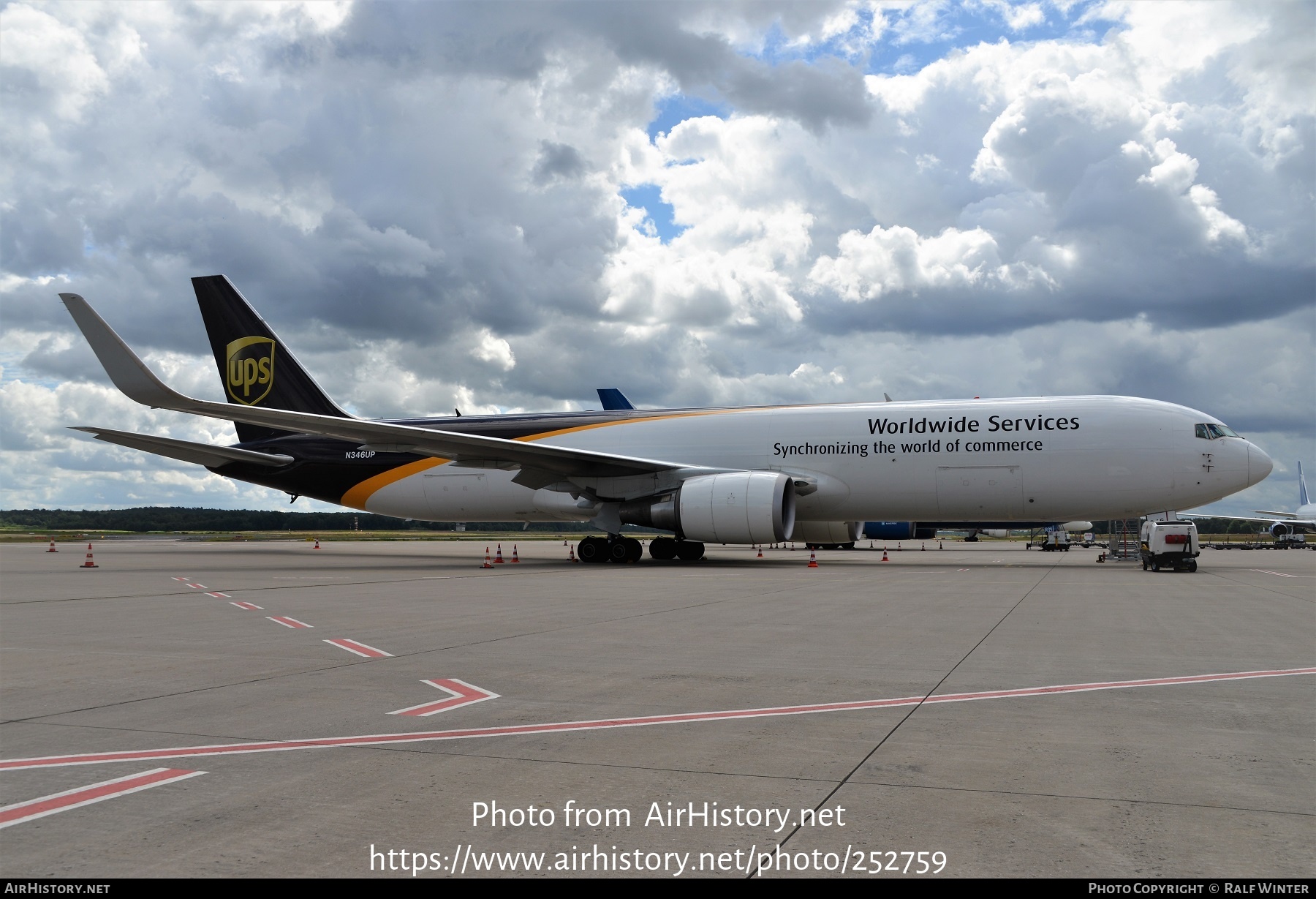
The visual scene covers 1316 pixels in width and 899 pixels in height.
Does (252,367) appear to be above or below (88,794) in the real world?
above

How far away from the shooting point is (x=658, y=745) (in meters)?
4.60

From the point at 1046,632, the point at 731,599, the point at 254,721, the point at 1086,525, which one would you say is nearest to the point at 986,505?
the point at 731,599

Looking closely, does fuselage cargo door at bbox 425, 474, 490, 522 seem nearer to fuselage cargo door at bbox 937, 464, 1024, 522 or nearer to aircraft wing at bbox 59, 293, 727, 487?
aircraft wing at bbox 59, 293, 727, 487

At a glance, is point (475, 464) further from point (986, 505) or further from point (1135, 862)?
point (1135, 862)

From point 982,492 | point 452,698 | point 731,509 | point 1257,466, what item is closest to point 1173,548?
point 1257,466

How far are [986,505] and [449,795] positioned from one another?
2018 cm

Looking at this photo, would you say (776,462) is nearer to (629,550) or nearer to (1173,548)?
(629,550)

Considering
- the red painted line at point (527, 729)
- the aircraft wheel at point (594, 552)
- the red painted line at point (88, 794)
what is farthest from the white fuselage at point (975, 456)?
the red painted line at point (88, 794)

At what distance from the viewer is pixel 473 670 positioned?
693 cm

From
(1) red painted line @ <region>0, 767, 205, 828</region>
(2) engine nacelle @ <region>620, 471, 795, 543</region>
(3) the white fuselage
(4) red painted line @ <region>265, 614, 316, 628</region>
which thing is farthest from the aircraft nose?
(1) red painted line @ <region>0, 767, 205, 828</region>

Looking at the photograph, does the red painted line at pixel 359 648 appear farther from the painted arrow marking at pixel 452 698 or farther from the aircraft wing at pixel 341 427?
the aircraft wing at pixel 341 427

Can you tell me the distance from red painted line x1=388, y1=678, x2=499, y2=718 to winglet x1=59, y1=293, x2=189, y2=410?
17419 mm

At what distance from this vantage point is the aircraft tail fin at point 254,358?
A: 95.2 feet

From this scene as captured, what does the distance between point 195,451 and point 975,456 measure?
21.6 m
